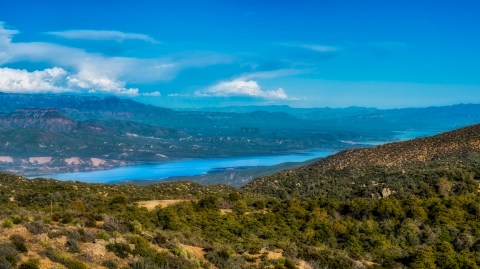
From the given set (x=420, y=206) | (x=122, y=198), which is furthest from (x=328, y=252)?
(x=122, y=198)

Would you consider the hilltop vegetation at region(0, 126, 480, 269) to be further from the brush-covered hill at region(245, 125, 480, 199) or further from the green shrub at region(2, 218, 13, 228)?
the brush-covered hill at region(245, 125, 480, 199)

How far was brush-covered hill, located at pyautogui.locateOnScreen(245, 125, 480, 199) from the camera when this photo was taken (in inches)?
1814

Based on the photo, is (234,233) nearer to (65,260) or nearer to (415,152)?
(65,260)

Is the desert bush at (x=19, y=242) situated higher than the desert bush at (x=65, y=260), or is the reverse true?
the desert bush at (x=19, y=242)

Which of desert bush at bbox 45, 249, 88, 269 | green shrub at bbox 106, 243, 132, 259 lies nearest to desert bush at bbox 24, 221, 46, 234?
desert bush at bbox 45, 249, 88, 269

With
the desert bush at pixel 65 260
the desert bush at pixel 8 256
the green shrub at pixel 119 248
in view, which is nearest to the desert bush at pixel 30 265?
the desert bush at pixel 8 256

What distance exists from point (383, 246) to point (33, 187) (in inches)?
1270

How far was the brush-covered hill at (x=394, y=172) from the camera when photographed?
151ft

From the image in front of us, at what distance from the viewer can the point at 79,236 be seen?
18.6 metres

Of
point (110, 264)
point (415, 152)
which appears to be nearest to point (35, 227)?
point (110, 264)

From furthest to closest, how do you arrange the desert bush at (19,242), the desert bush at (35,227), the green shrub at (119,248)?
the desert bush at (35,227), the green shrub at (119,248), the desert bush at (19,242)

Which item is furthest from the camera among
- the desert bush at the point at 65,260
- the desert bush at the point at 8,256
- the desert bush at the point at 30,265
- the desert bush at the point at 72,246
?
the desert bush at the point at 72,246

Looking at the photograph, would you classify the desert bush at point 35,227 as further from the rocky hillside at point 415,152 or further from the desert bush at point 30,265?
the rocky hillside at point 415,152

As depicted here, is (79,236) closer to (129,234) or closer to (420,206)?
(129,234)
